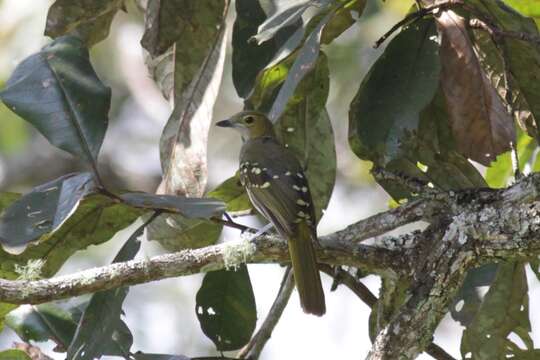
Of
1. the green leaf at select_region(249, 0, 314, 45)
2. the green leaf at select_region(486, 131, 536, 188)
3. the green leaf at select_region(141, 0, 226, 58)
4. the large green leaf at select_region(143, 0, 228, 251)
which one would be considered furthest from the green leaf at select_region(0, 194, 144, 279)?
the green leaf at select_region(486, 131, 536, 188)

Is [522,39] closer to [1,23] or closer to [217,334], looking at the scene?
[217,334]

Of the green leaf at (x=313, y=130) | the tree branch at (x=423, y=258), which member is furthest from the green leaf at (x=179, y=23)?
the tree branch at (x=423, y=258)

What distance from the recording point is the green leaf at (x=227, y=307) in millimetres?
3801

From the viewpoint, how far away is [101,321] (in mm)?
3420

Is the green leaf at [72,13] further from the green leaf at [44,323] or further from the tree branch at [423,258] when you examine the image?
the tree branch at [423,258]

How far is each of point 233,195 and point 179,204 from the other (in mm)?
1043

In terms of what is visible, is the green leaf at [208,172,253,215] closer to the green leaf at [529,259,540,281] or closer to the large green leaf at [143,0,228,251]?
the large green leaf at [143,0,228,251]

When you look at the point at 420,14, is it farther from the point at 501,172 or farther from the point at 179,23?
the point at 501,172

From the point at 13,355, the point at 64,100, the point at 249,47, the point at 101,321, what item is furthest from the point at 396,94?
the point at 13,355

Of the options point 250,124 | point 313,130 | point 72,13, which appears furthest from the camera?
point 250,124

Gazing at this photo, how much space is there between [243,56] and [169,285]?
578 centimetres

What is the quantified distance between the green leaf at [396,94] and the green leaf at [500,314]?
1.94 ft

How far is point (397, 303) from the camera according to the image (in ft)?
11.6

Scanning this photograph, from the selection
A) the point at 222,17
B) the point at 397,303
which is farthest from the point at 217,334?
the point at 222,17
